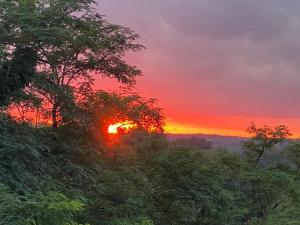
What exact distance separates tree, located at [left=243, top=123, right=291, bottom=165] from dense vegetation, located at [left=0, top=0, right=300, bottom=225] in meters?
9.93

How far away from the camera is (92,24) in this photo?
65.7 feet

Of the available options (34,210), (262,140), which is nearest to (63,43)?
(34,210)

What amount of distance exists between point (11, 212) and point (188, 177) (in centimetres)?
1485

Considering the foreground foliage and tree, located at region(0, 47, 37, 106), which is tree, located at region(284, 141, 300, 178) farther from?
tree, located at region(0, 47, 37, 106)

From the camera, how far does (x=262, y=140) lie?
3544 centimetres

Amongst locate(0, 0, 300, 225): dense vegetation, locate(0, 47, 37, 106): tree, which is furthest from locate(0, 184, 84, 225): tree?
locate(0, 47, 37, 106): tree

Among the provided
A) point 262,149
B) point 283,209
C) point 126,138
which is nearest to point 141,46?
point 126,138

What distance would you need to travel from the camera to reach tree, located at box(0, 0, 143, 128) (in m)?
17.4

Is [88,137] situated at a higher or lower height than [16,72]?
lower

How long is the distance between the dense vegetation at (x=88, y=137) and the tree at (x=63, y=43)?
0.05 meters

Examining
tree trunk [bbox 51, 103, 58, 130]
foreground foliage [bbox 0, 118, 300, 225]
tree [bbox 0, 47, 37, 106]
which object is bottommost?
foreground foliage [bbox 0, 118, 300, 225]

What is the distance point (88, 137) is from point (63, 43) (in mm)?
4080

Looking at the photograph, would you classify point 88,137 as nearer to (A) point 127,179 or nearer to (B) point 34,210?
(A) point 127,179

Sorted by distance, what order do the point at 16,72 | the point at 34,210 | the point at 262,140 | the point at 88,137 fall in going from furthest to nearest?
1. the point at 262,140
2. the point at 88,137
3. the point at 16,72
4. the point at 34,210
